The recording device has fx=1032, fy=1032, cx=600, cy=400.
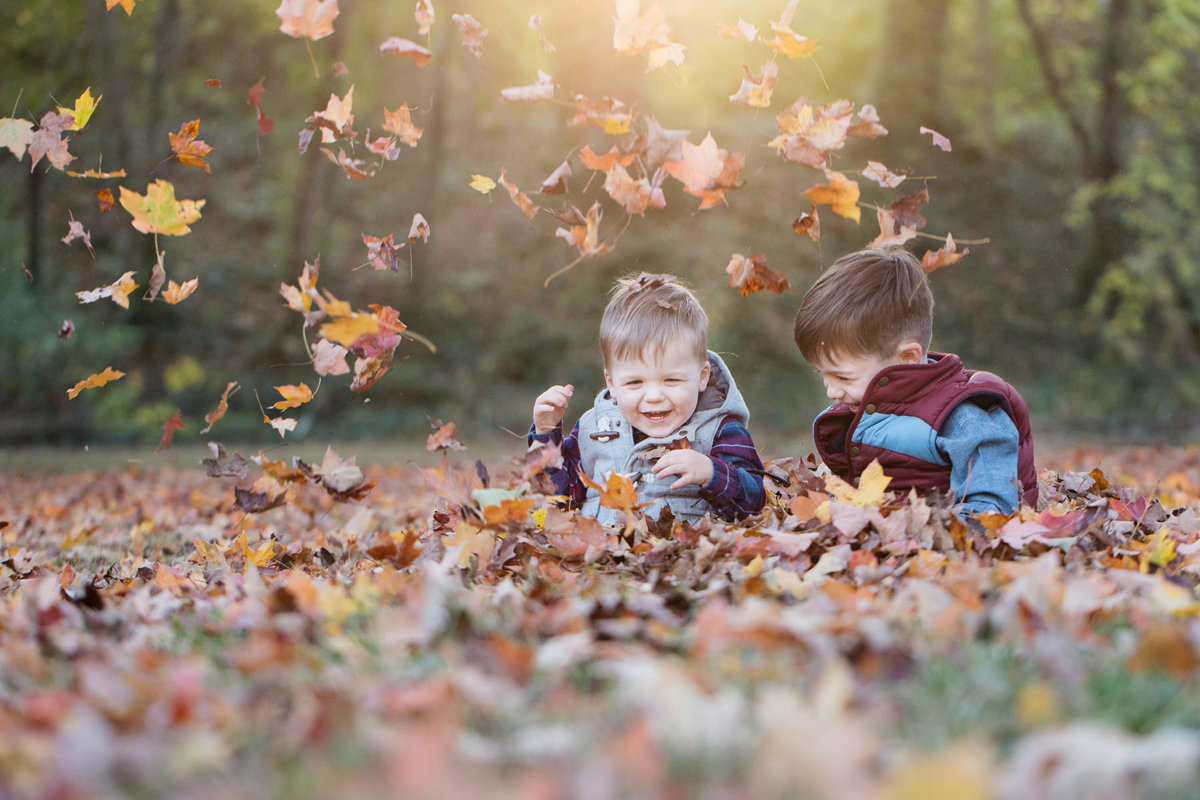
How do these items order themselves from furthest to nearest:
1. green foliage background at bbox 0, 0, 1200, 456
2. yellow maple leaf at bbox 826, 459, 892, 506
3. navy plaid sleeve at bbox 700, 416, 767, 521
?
green foliage background at bbox 0, 0, 1200, 456, navy plaid sleeve at bbox 700, 416, 767, 521, yellow maple leaf at bbox 826, 459, 892, 506

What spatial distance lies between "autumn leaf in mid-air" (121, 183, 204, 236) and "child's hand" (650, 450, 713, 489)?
5.03 ft

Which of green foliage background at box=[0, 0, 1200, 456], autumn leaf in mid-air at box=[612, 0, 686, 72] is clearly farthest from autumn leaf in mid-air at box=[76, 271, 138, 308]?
green foliage background at box=[0, 0, 1200, 456]

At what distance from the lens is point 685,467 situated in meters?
2.96

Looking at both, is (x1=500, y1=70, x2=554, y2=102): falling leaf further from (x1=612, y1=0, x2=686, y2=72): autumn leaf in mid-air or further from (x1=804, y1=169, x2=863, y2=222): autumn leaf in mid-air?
(x1=804, y1=169, x2=863, y2=222): autumn leaf in mid-air

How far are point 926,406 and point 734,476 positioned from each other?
2.03 feet

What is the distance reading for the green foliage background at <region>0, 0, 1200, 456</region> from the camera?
11477 mm

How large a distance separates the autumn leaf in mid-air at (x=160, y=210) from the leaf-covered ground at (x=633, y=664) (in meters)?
0.82

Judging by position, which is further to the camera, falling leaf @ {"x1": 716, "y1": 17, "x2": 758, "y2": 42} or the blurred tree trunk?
the blurred tree trunk

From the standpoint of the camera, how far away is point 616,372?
330 cm

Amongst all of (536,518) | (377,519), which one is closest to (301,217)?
(377,519)

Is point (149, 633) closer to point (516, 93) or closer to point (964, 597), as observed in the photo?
point (964, 597)

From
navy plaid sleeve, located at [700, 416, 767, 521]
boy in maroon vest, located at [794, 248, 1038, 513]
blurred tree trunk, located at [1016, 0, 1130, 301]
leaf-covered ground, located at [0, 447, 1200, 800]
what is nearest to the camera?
leaf-covered ground, located at [0, 447, 1200, 800]

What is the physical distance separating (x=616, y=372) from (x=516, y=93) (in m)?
0.91

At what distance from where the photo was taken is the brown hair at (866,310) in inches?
127
